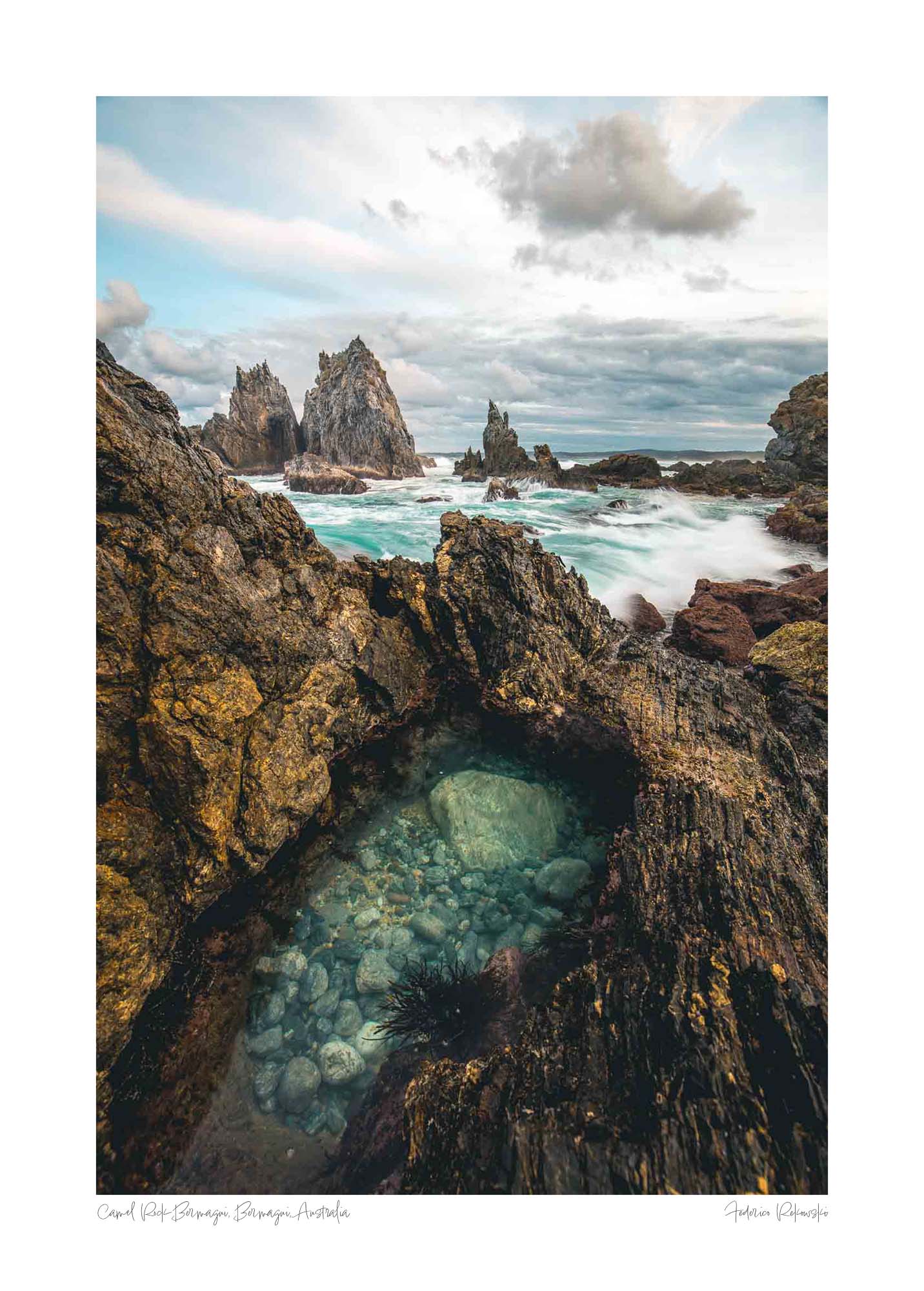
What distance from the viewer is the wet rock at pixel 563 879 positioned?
4121 millimetres

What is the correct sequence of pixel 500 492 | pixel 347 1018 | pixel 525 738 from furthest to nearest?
1. pixel 500 492
2. pixel 525 738
3. pixel 347 1018

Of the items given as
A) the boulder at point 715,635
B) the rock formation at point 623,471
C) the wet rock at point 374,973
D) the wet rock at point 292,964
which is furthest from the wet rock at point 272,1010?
the rock formation at point 623,471

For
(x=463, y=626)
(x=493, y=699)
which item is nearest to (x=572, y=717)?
(x=493, y=699)

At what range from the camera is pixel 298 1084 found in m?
3.12

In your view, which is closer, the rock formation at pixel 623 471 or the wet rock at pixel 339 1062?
the wet rock at pixel 339 1062

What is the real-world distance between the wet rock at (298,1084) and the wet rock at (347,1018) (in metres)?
0.26

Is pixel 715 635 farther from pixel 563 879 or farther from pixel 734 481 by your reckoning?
pixel 734 481

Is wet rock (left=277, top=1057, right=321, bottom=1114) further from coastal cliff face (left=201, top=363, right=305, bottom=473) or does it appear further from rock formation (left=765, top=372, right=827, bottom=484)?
coastal cliff face (left=201, top=363, right=305, bottom=473)

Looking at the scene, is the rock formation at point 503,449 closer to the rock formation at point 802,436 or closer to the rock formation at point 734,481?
the rock formation at point 734,481

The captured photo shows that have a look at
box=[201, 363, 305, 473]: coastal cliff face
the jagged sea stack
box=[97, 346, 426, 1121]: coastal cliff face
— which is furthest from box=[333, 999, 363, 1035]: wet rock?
box=[201, 363, 305, 473]: coastal cliff face

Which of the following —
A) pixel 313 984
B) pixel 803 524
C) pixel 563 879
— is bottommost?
pixel 313 984

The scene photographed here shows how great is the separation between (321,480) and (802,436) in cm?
3411

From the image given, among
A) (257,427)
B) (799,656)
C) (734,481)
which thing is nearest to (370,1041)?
(799,656)

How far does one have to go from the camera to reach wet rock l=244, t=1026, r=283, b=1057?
128 inches
